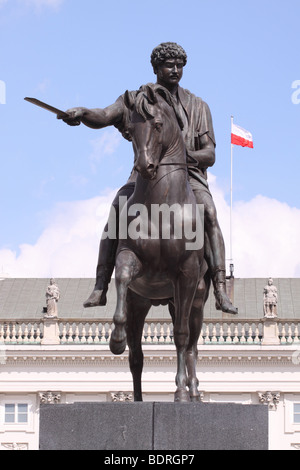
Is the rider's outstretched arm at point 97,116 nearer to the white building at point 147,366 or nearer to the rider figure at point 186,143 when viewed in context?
the rider figure at point 186,143

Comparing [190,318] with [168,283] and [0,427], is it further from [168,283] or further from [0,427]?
[0,427]

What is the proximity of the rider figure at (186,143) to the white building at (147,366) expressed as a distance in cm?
4441

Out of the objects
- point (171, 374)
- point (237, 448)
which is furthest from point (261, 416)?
point (171, 374)

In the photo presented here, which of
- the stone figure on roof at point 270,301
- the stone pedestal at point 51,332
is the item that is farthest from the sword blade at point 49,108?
the stone pedestal at point 51,332

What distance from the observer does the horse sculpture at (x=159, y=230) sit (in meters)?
15.3

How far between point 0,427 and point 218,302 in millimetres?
45958

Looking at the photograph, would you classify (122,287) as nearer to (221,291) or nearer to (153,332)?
(221,291)

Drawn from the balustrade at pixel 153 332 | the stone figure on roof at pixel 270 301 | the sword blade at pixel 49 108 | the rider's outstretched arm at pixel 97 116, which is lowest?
the sword blade at pixel 49 108

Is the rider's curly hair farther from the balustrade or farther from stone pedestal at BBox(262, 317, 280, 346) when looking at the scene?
stone pedestal at BBox(262, 317, 280, 346)

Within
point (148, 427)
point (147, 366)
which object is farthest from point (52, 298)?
point (148, 427)

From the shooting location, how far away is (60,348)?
202 ft

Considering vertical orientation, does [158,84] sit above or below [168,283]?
above

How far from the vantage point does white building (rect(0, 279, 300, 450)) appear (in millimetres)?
61281
